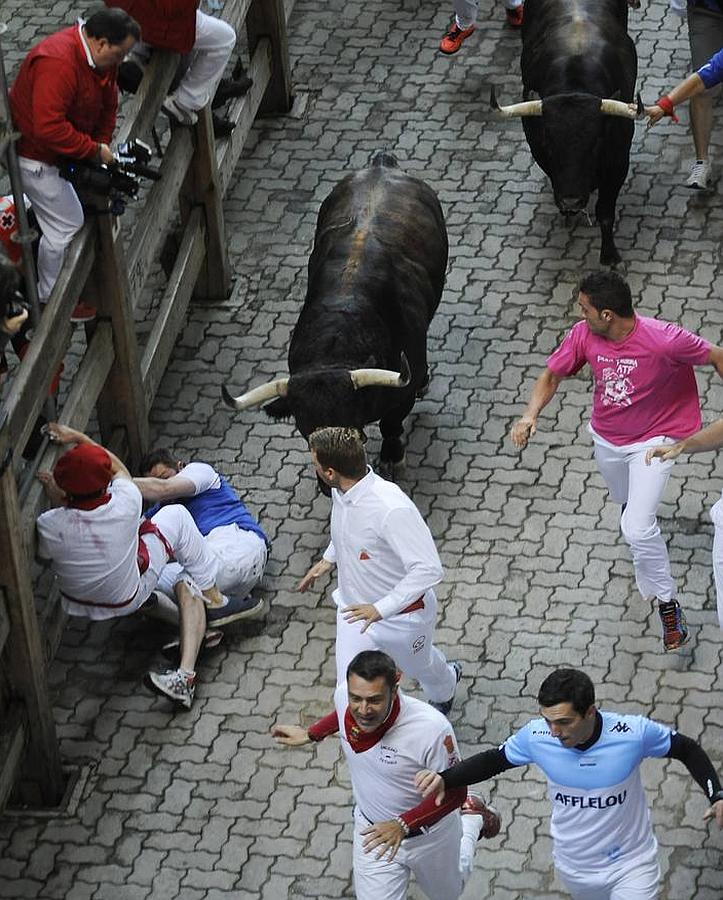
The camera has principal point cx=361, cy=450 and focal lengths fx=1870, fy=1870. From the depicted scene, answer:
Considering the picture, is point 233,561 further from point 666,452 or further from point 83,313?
point 666,452

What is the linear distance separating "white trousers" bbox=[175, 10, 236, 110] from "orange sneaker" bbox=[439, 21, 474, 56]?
378cm

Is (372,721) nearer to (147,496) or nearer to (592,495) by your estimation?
(147,496)

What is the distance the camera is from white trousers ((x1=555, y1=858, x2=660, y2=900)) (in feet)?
26.1

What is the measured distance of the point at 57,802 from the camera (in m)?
10.1

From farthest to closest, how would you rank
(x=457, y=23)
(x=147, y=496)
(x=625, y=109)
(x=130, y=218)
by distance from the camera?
(x=457, y=23) < (x=130, y=218) < (x=625, y=109) < (x=147, y=496)

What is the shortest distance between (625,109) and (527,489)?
3037 millimetres

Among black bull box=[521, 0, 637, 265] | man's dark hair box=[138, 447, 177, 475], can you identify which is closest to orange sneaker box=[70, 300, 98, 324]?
man's dark hair box=[138, 447, 177, 475]

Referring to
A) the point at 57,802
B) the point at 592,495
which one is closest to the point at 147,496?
the point at 57,802

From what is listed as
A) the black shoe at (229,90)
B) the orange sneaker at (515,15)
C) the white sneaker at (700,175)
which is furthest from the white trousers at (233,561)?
the orange sneaker at (515,15)

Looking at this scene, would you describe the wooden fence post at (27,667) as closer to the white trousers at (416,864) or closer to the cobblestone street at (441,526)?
the cobblestone street at (441,526)

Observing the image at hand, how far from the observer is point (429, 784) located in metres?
7.81

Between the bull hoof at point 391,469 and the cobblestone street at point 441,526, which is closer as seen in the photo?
the cobblestone street at point 441,526

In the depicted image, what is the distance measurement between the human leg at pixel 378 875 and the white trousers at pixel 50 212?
402 cm

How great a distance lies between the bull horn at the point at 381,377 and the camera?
10797 mm
